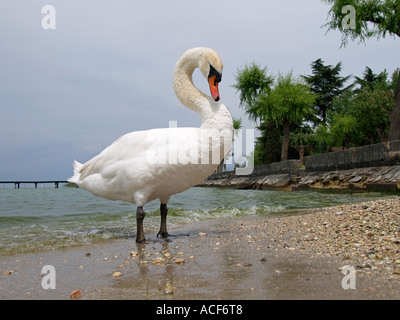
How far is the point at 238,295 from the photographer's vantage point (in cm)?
237

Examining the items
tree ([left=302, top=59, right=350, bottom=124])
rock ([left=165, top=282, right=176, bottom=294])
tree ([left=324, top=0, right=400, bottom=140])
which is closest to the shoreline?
rock ([left=165, top=282, right=176, bottom=294])

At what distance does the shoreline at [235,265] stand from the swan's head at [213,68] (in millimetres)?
2002

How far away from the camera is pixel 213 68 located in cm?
473

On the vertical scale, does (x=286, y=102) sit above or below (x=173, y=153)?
above

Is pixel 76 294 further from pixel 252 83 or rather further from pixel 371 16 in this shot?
pixel 252 83

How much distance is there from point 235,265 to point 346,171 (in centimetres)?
1529

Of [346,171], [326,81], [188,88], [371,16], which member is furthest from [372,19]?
[326,81]

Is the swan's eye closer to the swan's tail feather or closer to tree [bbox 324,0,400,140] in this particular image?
the swan's tail feather

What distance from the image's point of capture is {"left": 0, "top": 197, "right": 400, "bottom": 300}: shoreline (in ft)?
8.16

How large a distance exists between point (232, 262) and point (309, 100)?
37936 mm

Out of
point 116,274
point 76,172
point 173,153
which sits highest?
point 173,153

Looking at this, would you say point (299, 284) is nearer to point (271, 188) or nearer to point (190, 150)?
point (190, 150)

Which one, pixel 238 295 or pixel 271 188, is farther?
pixel 271 188
